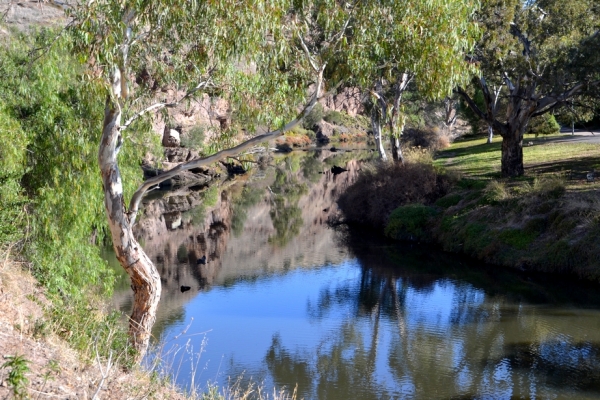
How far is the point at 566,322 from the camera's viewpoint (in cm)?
1460

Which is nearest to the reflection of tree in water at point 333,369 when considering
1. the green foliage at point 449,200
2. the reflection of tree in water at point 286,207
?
the reflection of tree in water at point 286,207

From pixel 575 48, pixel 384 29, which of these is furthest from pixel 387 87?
pixel 384 29

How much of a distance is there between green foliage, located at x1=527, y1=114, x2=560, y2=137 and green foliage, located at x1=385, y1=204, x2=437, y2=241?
1995cm

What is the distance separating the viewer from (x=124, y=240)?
346 inches

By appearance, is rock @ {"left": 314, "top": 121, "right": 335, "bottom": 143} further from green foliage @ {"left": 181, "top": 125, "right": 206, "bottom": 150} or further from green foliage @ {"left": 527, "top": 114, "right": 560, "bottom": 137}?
green foliage @ {"left": 527, "top": 114, "right": 560, "bottom": 137}

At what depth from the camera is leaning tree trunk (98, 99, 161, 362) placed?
866 cm

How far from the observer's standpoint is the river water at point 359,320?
11.5 metres

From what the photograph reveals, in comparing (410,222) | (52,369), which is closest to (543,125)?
(410,222)

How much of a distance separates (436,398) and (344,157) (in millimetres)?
43601

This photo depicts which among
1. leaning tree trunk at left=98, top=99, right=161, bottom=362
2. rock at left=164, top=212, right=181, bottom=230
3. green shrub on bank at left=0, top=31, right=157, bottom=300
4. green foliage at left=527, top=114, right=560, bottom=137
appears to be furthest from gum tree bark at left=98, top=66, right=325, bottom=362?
green foliage at left=527, top=114, right=560, bottom=137

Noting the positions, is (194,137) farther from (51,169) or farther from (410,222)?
(51,169)

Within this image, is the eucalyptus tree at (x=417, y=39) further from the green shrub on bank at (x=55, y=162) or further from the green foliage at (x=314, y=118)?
the green foliage at (x=314, y=118)

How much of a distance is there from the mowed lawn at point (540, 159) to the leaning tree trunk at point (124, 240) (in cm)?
1630

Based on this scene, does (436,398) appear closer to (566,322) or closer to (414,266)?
(566,322)
